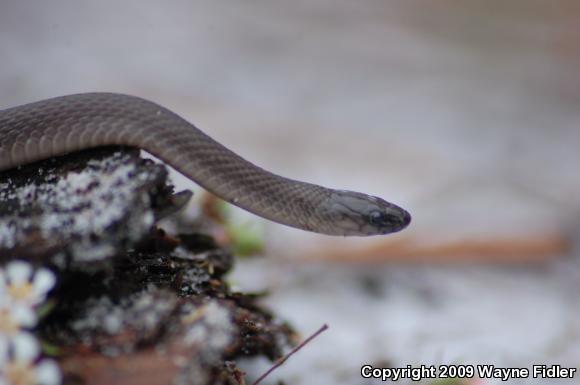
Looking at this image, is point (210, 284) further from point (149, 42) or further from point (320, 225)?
point (149, 42)

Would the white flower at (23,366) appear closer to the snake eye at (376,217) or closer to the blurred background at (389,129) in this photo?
the blurred background at (389,129)

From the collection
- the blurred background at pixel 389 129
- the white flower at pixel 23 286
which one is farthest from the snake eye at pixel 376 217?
the white flower at pixel 23 286

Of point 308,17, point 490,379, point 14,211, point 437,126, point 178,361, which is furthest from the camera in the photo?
point 308,17

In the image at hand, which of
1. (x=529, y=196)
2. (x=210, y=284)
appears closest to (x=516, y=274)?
(x=529, y=196)

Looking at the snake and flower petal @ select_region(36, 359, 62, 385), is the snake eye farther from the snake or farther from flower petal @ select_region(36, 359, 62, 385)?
flower petal @ select_region(36, 359, 62, 385)

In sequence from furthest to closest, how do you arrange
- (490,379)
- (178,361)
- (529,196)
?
(529,196) < (490,379) < (178,361)

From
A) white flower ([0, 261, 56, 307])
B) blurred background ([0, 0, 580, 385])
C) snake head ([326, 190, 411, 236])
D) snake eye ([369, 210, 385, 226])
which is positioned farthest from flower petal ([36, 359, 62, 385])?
snake eye ([369, 210, 385, 226])
